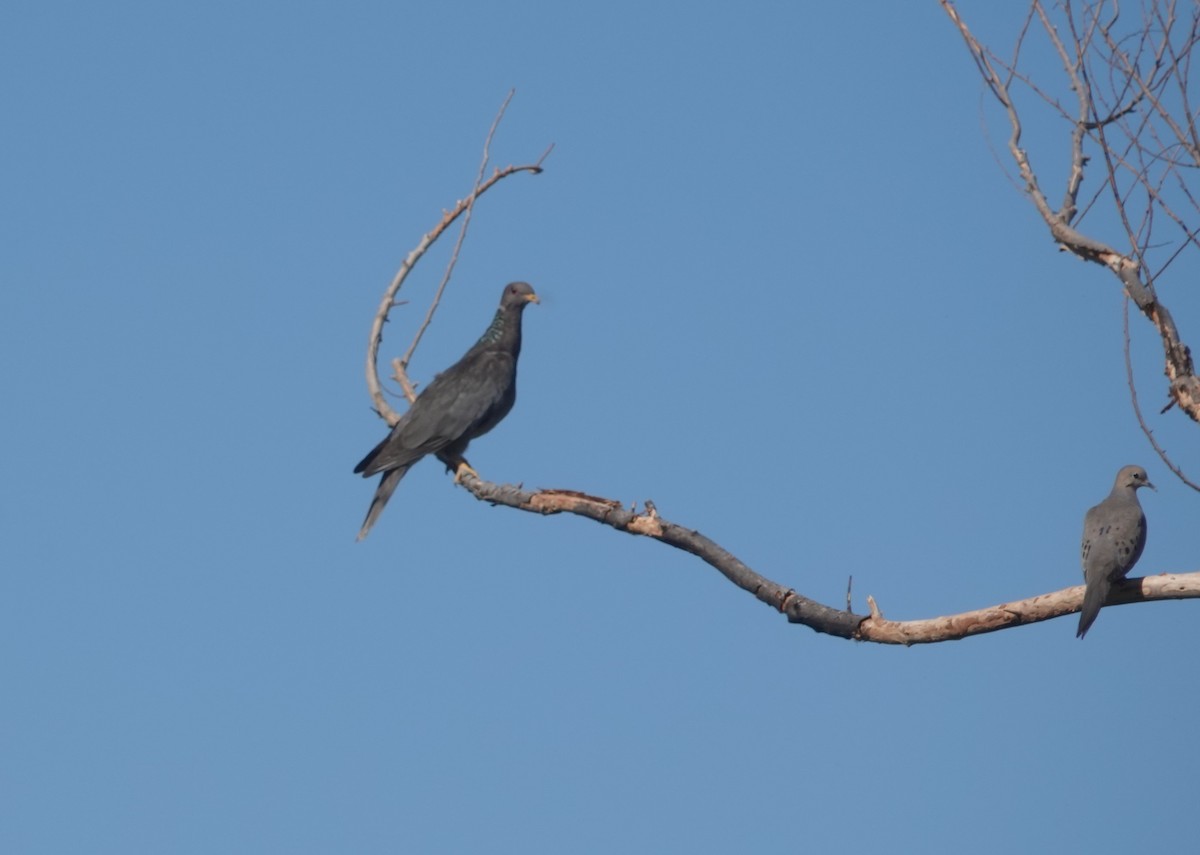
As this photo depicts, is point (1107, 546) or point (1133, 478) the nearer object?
point (1107, 546)

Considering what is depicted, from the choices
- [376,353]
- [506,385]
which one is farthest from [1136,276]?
[506,385]

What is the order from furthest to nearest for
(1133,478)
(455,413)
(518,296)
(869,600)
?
(518,296) → (455,413) → (1133,478) → (869,600)

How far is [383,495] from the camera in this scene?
8414 mm

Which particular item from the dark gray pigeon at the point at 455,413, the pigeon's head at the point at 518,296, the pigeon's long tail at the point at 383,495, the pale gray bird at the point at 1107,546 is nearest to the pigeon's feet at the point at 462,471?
the dark gray pigeon at the point at 455,413

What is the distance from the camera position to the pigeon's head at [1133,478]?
23.4 feet

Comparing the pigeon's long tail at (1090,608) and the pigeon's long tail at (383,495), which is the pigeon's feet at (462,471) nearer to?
the pigeon's long tail at (383,495)

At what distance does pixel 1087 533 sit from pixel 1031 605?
0.85 meters

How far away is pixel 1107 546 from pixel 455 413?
3881mm

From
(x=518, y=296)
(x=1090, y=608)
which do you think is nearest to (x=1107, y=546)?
(x=1090, y=608)

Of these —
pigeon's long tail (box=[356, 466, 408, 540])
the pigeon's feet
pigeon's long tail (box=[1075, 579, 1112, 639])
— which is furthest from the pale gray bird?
pigeon's long tail (box=[356, 466, 408, 540])

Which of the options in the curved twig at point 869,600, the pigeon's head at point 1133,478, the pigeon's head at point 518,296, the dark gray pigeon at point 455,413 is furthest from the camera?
the pigeon's head at point 518,296

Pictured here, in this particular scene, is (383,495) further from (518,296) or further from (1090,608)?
(1090,608)

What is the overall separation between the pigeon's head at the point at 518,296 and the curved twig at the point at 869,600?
3.56 meters

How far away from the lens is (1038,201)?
6129mm
